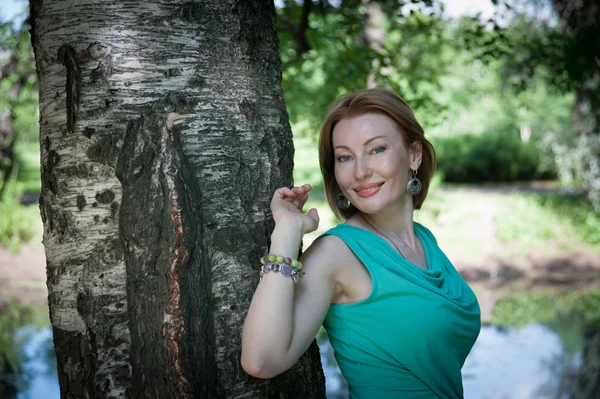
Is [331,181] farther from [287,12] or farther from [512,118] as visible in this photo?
[512,118]

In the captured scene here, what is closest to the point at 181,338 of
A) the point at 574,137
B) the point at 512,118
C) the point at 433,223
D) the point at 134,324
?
the point at 134,324

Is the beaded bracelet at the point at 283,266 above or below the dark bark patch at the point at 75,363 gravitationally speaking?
above

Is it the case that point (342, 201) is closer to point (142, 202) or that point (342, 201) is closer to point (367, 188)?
point (367, 188)

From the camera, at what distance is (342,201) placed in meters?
2.13

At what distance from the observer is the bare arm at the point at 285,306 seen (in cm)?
149

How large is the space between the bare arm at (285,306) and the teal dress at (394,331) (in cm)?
15

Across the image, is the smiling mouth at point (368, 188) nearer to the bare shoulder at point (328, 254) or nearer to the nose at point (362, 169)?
the nose at point (362, 169)

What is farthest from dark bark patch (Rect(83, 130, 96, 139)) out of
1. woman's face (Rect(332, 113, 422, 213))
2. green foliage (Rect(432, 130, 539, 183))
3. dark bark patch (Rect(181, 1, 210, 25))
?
green foliage (Rect(432, 130, 539, 183))

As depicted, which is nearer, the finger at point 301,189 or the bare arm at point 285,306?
the bare arm at point 285,306

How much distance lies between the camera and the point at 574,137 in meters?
13.5

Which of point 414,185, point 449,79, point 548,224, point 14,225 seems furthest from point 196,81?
point 449,79

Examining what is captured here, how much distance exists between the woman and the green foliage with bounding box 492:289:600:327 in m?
7.51

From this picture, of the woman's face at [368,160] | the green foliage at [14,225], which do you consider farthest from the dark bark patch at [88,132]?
the green foliage at [14,225]

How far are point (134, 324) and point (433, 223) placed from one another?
36.4ft
